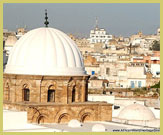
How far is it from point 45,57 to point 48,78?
829 mm

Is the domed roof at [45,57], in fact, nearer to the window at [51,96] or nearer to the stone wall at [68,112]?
the window at [51,96]

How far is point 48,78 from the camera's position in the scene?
35312 mm

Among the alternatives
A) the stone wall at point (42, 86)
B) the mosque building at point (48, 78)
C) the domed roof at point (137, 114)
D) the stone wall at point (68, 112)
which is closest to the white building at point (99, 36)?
the domed roof at point (137, 114)

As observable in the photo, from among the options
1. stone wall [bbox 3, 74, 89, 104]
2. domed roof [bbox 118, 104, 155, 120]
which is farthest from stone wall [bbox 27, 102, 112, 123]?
domed roof [bbox 118, 104, 155, 120]

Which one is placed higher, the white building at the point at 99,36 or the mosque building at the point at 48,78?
the white building at the point at 99,36

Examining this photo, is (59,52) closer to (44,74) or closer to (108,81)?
(44,74)

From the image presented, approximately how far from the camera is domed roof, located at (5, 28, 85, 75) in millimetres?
35375

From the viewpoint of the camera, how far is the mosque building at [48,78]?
116ft

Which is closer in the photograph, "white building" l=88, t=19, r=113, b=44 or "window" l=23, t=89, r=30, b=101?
"window" l=23, t=89, r=30, b=101

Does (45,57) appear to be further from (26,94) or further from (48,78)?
(26,94)

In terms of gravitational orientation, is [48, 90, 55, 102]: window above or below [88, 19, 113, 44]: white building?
below

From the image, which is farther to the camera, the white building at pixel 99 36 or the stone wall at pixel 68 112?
the white building at pixel 99 36

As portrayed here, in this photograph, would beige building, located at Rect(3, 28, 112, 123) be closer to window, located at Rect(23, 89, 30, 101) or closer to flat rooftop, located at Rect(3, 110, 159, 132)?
window, located at Rect(23, 89, 30, 101)

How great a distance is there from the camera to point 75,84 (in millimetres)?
35875
